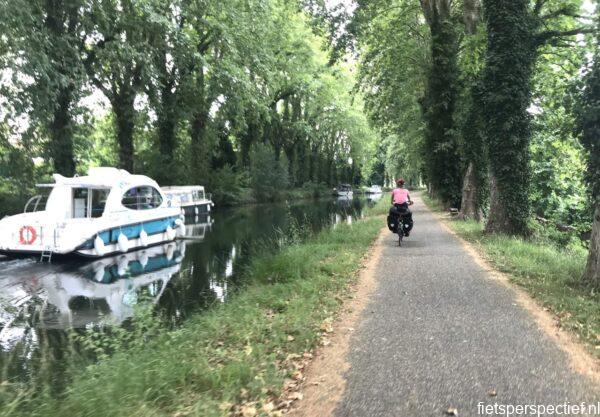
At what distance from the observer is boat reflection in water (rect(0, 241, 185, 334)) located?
9.26 metres

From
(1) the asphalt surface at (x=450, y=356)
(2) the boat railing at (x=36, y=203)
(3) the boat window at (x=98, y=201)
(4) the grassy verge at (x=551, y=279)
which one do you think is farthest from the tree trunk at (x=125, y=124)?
(1) the asphalt surface at (x=450, y=356)

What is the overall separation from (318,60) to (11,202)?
92.2 feet

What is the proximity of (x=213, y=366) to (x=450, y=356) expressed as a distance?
257 cm

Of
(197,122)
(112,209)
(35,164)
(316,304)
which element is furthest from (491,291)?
(197,122)

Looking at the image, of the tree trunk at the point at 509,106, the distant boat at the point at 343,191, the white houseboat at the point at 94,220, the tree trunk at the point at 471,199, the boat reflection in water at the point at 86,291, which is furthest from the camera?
the distant boat at the point at 343,191

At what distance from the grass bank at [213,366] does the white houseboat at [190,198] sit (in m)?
24.7

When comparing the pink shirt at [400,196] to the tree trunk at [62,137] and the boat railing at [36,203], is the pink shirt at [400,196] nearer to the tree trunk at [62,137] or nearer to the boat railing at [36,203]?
the boat railing at [36,203]

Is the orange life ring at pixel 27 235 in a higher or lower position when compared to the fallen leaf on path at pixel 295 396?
higher

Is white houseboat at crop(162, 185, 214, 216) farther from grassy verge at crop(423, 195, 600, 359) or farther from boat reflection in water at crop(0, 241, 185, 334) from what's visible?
grassy verge at crop(423, 195, 600, 359)

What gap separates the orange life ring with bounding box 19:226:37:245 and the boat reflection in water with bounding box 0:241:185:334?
2.97 feet

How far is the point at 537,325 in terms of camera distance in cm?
625

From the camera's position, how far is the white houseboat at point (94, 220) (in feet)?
50.9

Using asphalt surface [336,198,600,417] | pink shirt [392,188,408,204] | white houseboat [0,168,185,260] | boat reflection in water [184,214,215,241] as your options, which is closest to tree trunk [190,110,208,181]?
boat reflection in water [184,214,215,241]

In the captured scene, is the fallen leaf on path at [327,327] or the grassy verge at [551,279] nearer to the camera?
the grassy verge at [551,279]
